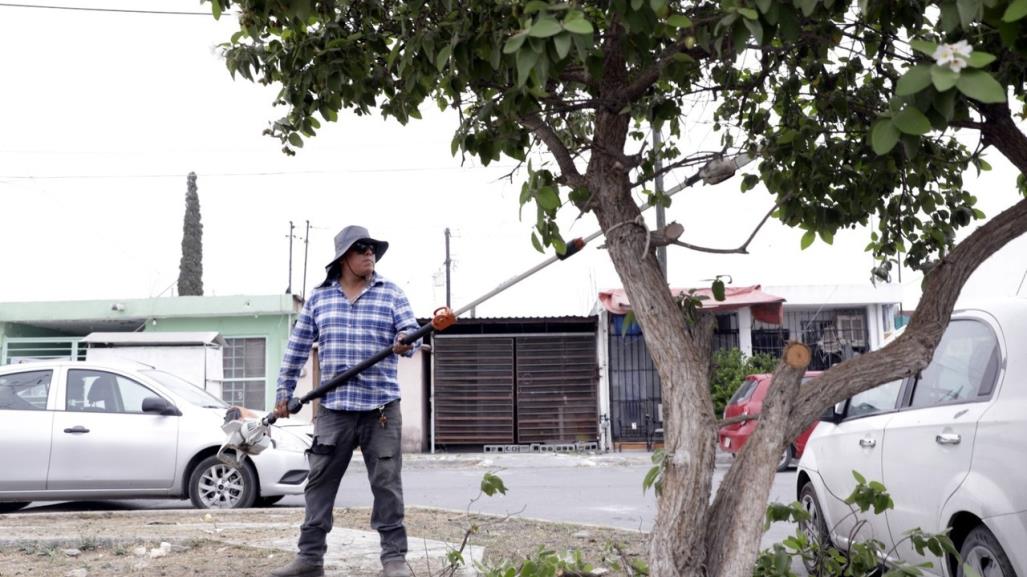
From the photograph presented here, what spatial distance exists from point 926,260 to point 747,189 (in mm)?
1163

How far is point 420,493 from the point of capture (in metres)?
12.2

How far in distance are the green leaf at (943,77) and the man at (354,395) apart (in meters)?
3.31

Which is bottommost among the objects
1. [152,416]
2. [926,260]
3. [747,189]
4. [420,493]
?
[420,493]

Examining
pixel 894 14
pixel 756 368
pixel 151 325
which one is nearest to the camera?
pixel 894 14

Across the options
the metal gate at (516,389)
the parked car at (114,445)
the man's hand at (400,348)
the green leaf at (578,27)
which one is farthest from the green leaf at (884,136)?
the metal gate at (516,389)

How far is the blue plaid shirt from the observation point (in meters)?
5.32

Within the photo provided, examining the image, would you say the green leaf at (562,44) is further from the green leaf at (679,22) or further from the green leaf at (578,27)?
the green leaf at (679,22)

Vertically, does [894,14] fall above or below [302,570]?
above

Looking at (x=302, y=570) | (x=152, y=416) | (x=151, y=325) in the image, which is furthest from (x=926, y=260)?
(x=151, y=325)

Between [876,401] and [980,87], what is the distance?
421 cm

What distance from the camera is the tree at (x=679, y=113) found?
9.98 feet

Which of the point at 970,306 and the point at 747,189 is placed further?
the point at 747,189

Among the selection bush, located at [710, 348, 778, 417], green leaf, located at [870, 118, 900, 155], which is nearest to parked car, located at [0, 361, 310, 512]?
green leaf, located at [870, 118, 900, 155]

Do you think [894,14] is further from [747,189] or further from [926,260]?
[926,260]
